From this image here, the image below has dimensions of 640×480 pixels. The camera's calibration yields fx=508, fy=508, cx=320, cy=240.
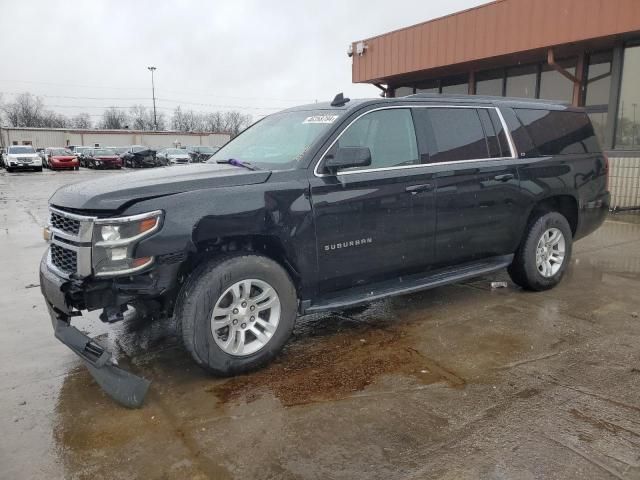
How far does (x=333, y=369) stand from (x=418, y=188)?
165 cm

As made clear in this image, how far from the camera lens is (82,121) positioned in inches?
4129

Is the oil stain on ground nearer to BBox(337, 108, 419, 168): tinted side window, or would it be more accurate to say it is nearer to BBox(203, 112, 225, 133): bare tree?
BBox(337, 108, 419, 168): tinted side window

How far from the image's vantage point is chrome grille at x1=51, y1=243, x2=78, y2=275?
331 cm

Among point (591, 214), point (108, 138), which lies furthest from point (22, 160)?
point (108, 138)

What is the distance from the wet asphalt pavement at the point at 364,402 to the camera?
2.61 m

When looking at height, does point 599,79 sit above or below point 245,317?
above

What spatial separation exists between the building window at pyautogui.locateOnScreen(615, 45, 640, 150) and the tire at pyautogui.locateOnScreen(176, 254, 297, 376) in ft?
34.3

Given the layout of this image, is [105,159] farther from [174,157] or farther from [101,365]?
[101,365]

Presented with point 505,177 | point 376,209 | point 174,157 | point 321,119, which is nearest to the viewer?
point 376,209

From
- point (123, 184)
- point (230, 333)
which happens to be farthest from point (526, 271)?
point (123, 184)

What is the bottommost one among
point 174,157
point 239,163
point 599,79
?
point 174,157

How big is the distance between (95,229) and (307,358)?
1.78m

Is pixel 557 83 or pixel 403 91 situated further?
pixel 403 91

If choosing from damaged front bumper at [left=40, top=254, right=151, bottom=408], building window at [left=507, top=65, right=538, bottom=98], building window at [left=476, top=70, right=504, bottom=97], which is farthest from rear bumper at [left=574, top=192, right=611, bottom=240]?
building window at [left=476, top=70, right=504, bottom=97]
